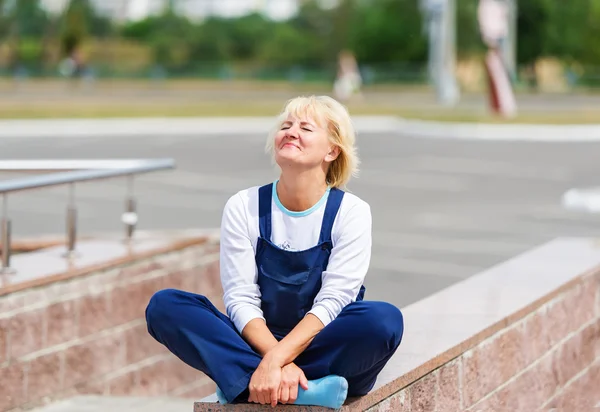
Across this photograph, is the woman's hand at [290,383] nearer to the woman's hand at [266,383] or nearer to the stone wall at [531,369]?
the woman's hand at [266,383]

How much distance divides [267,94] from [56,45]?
28.0 meters

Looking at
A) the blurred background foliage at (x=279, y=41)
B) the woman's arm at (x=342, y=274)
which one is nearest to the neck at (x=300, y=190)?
the woman's arm at (x=342, y=274)

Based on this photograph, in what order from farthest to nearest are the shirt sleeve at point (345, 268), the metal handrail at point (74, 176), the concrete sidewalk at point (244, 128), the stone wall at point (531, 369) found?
the concrete sidewalk at point (244, 128), the metal handrail at point (74, 176), the stone wall at point (531, 369), the shirt sleeve at point (345, 268)

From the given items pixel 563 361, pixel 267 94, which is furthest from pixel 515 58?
pixel 563 361

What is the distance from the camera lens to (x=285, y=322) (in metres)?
4.05

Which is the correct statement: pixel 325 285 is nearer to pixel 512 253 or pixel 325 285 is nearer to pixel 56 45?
pixel 512 253

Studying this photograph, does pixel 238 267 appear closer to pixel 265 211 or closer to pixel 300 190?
pixel 265 211

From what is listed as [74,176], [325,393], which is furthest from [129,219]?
[325,393]

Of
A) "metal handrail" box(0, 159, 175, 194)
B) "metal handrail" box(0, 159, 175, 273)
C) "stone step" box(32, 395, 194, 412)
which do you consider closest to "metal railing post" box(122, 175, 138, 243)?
"metal handrail" box(0, 159, 175, 273)

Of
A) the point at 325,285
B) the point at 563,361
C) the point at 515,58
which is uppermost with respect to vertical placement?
the point at 325,285

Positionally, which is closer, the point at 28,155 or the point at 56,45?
the point at 28,155

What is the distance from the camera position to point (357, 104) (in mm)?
40312

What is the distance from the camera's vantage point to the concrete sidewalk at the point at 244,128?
2630 cm

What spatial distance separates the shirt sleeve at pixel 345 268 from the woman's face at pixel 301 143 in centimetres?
22
